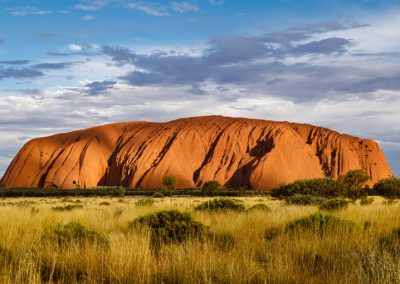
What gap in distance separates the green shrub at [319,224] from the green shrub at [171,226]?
205 cm

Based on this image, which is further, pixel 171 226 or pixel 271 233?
pixel 171 226

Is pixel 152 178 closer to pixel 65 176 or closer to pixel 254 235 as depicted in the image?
pixel 65 176

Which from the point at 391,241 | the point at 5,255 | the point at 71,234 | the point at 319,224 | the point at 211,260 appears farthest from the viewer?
the point at 319,224

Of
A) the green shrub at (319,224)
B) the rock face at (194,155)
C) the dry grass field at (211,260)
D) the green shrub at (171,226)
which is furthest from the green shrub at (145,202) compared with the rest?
the rock face at (194,155)

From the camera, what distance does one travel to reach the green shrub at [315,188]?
155 ft

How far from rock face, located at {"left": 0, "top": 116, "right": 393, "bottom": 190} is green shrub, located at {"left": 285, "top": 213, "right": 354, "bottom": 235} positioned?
3186 inches

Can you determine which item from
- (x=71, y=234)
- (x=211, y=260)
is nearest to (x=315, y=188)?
(x=71, y=234)

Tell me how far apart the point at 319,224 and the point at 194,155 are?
93893 mm

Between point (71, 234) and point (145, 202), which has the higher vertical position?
point (71, 234)

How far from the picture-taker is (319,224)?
10.0 m

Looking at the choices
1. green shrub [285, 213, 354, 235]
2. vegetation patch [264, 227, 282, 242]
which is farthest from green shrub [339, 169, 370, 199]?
vegetation patch [264, 227, 282, 242]

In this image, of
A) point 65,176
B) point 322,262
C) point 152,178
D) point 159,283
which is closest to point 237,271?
point 159,283

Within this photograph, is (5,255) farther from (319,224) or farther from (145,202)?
(145,202)

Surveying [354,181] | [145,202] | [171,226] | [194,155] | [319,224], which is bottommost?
[145,202]
